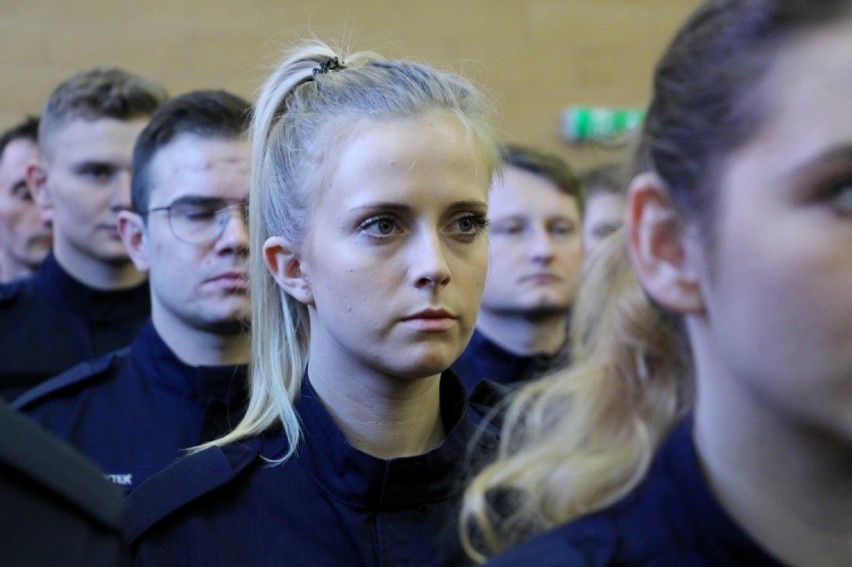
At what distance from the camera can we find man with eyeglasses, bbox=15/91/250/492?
2588 mm

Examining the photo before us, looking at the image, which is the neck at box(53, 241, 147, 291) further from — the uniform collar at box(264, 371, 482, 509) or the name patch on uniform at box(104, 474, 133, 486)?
the uniform collar at box(264, 371, 482, 509)

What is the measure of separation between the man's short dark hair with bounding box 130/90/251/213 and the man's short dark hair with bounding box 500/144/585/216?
1169 millimetres

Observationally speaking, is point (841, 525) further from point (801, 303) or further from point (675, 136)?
point (675, 136)

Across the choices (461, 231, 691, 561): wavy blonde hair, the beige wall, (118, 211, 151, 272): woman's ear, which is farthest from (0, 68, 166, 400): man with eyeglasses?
(461, 231, 691, 561): wavy blonde hair

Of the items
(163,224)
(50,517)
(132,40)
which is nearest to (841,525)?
(50,517)

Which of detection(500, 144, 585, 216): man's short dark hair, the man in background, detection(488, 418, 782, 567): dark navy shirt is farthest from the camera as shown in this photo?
detection(500, 144, 585, 216): man's short dark hair

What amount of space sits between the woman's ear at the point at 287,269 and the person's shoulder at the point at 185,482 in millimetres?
265

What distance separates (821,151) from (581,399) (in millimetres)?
424

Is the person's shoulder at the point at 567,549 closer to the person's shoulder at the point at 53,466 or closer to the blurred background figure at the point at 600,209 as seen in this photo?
the person's shoulder at the point at 53,466

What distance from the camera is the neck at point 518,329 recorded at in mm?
3559

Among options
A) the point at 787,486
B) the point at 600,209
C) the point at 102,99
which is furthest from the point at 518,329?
the point at 787,486

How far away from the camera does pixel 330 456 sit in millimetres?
1859

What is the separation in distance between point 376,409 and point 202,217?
96 centimetres

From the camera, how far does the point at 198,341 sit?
2701mm
